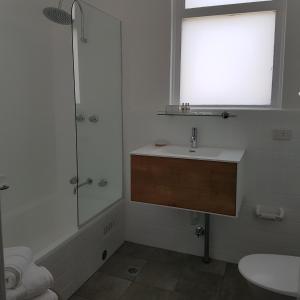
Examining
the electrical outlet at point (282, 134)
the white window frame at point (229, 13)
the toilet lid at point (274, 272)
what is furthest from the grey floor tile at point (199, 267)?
the white window frame at point (229, 13)

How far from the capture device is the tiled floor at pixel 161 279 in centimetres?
204

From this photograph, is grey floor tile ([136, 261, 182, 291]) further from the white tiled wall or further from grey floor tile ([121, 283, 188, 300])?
the white tiled wall

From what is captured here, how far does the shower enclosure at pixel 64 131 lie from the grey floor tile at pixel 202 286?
822 mm

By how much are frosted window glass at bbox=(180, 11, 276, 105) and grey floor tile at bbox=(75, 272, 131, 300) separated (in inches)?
59.4

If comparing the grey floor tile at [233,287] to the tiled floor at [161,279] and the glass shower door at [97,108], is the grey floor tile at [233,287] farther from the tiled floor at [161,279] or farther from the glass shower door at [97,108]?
the glass shower door at [97,108]

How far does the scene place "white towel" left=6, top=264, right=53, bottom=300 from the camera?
2.93 ft

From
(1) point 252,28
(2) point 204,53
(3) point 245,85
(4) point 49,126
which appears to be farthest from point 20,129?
(1) point 252,28

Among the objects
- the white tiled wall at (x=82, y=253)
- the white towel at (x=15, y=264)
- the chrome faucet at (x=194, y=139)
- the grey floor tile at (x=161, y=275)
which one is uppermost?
the chrome faucet at (x=194, y=139)

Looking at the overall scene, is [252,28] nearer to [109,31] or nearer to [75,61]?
[109,31]

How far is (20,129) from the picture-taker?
2414mm

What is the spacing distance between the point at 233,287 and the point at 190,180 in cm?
85

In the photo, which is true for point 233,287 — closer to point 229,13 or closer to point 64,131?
point 64,131

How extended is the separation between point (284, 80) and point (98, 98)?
1399 mm

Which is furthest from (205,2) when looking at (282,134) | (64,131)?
(64,131)
